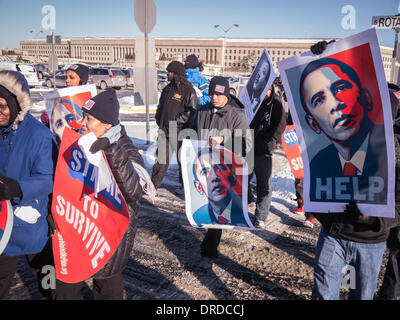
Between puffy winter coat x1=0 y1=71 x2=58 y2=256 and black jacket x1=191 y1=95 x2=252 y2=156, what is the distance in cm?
175

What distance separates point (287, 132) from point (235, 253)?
2.01 meters

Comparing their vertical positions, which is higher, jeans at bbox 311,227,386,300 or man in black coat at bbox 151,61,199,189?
man in black coat at bbox 151,61,199,189

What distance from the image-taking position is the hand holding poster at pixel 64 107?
352 centimetres

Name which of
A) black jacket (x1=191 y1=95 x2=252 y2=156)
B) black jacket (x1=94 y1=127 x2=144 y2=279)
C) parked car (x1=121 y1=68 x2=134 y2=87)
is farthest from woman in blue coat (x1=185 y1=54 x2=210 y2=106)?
parked car (x1=121 y1=68 x2=134 y2=87)

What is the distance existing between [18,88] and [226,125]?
2025mm

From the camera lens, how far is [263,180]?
14.5ft

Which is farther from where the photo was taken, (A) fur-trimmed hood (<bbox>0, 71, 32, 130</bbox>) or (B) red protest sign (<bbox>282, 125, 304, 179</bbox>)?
(B) red protest sign (<bbox>282, 125, 304, 179</bbox>)

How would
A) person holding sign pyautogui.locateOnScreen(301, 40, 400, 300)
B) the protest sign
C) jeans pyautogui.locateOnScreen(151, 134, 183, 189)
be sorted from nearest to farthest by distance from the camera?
person holding sign pyautogui.locateOnScreen(301, 40, 400, 300)
the protest sign
jeans pyautogui.locateOnScreen(151, 134, 183, 189)

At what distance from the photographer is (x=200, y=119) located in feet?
12.2

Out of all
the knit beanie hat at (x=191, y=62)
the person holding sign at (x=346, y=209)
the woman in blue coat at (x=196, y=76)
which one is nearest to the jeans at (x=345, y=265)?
the person holding sign at (x=346, y=209)

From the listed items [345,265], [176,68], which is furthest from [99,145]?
[176,68]

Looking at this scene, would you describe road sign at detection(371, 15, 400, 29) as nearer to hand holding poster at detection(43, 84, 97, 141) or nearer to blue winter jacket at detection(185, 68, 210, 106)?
blue winter jacket at detection(185, 68, 210, 106)

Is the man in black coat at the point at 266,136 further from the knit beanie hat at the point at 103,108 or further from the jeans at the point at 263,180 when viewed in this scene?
the knit beanie hat at the point at 103,108

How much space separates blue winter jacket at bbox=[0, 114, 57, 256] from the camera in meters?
2.15
